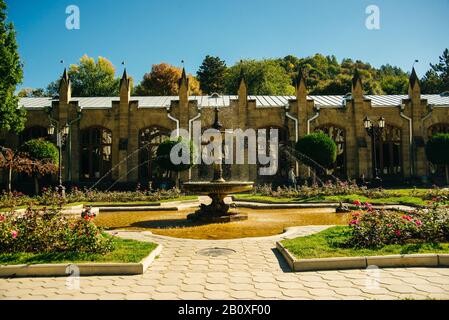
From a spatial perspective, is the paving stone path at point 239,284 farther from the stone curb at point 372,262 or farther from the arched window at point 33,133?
the arched window at point 33,133

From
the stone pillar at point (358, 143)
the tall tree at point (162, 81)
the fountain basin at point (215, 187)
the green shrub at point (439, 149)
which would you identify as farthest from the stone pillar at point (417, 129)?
the tall tree at point (162, 81)

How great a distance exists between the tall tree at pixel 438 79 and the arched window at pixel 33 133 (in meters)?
61.5

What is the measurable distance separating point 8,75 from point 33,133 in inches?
208

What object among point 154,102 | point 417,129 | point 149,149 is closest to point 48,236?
point 149,149

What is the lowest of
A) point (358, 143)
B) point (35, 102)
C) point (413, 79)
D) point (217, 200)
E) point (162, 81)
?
point (217, 200)

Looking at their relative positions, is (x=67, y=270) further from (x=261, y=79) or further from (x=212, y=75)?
(x=212, y=75)

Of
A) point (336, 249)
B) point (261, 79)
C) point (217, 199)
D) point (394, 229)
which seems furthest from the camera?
point (261, 79)

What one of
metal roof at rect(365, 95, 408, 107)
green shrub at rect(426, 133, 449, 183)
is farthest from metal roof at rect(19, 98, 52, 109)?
green shrub at rect(426, 133, 449, 183)

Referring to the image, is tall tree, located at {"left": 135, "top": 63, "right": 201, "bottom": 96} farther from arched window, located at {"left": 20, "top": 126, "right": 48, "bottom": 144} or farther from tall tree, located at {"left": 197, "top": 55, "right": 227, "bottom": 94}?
arched window, located at {"left": 20, "top": 126, "right": 48, "bottom": 144}

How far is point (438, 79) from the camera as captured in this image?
61.3 m

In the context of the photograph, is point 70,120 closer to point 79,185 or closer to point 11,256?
point 79,185

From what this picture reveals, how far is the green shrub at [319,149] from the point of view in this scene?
2359cm

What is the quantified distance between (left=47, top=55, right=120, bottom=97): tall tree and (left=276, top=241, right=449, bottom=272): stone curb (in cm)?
4975
